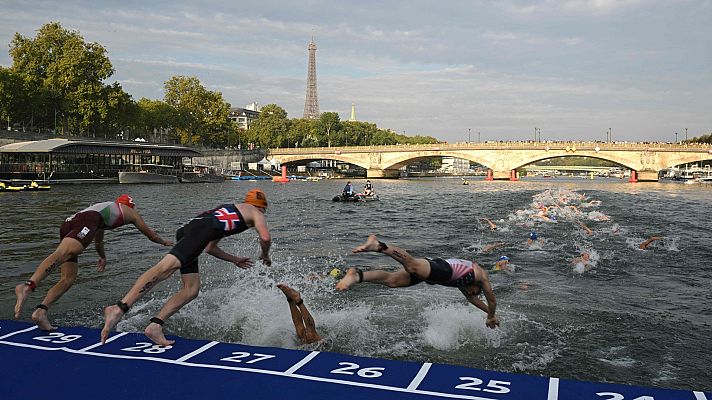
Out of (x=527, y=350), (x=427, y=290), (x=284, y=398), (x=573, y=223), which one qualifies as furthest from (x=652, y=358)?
(x=573, y=223)

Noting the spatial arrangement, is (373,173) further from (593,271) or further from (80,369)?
(80,369)

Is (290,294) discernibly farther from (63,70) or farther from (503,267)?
(63,70)

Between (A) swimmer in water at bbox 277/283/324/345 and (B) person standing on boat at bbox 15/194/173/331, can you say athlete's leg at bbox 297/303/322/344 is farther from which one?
(B) person standing on boat at bbox 15/194/173/331

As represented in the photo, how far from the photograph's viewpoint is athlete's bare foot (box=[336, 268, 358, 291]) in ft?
23.9

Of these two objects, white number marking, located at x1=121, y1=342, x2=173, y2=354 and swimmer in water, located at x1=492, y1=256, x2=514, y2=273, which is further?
swimmer in water, located at x1=492, y1=256, x2=514, y2=273

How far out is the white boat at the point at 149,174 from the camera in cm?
7494

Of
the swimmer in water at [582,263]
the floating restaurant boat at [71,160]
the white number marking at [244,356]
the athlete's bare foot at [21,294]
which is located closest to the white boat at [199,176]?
the floating restaurant boat at [71,160]

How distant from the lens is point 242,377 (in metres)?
6.38

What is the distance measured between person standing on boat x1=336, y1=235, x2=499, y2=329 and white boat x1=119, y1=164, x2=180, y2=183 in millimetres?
73134

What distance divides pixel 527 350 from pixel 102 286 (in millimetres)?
10093

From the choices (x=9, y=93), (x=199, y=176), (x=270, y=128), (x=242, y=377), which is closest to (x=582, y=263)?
(x=242, y=377)

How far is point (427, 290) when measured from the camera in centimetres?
1360

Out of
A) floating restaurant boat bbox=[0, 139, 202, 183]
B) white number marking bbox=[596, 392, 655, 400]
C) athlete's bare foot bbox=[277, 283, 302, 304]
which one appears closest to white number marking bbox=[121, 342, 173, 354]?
athlete's bare foot bbox=[277, 283, 302, 304]

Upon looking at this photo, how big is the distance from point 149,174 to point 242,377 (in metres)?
77.4
